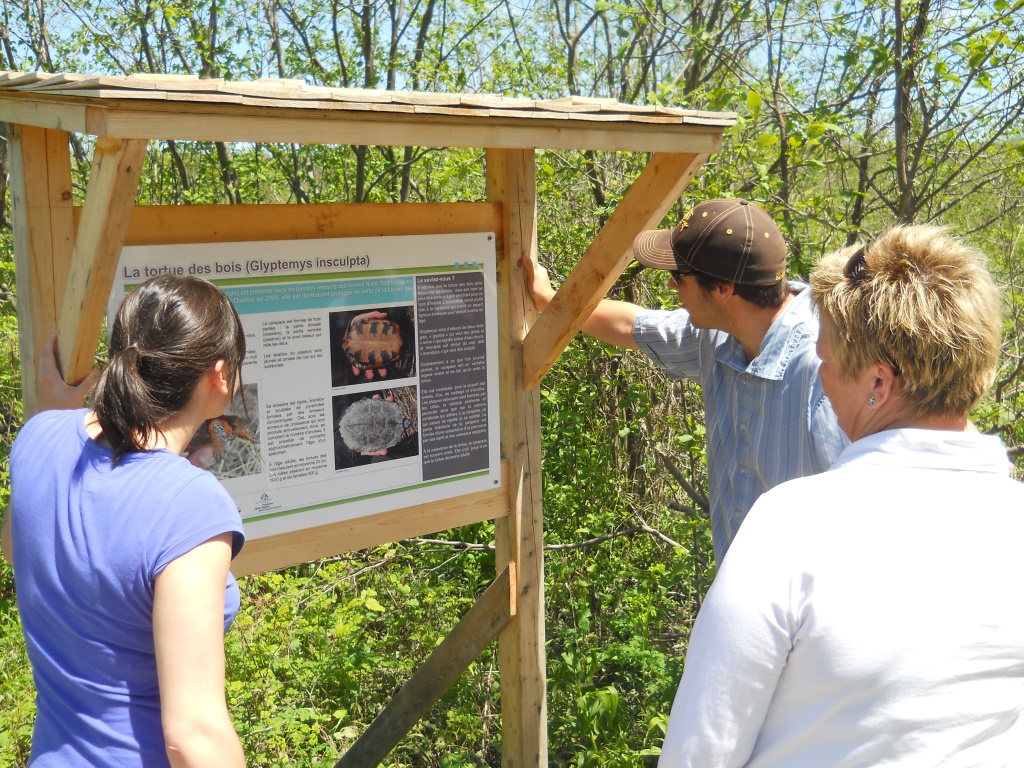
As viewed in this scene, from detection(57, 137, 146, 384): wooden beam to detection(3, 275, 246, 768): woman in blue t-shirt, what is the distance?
28cm

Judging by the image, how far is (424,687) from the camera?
3.18m

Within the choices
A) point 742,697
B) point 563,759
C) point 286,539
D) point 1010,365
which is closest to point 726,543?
point 286,539

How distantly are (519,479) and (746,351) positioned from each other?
3.01 ft

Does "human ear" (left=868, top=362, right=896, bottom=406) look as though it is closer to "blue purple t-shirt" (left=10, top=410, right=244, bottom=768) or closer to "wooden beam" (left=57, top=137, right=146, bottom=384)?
"blue purple t-shirt" (left=10, top=410, right=244, bottom=768)

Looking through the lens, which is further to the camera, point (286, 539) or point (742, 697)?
point (286, 539)

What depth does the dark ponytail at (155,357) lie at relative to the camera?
1538 millimetres

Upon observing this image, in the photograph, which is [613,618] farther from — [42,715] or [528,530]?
[42,715]

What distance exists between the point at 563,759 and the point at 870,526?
123 inches

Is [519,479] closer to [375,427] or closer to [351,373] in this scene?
[375,427]

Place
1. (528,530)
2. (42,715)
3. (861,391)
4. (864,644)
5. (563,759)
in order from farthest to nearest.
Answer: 1. (563,759)
2. (528,530)
3. (42,715)
4. (861,391)
5. (864,644)

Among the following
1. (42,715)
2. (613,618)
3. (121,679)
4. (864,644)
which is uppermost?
(864,644)

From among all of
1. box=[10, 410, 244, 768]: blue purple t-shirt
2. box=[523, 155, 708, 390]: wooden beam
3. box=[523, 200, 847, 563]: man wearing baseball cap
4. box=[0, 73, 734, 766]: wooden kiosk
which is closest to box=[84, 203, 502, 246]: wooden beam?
box=[0, 73, 734, 766]: wooden kiosk

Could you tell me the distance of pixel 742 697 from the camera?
1.31m

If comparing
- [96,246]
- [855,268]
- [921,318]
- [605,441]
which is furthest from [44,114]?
[605,441]
